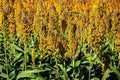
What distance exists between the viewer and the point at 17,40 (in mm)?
6957

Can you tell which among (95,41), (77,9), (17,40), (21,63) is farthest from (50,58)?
(77,9)

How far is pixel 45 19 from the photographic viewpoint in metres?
5.70

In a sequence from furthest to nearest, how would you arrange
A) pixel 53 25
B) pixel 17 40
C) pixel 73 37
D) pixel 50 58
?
pixel 17 40 < pixel 50 58 < pixel 53 25 < pixel 73 37

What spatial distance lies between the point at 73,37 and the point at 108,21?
134 cm

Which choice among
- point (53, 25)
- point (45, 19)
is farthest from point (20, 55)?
point (53, 25)

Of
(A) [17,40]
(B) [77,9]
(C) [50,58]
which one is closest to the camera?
(C) [50,58]

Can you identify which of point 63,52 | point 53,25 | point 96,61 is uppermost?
point 53,25

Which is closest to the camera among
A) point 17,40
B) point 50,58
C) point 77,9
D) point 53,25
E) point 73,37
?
point 73,37

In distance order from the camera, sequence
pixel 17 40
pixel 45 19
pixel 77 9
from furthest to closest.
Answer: pixel 77 9, pixel 17 40, pixel 45 19

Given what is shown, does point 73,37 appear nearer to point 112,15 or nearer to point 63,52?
point 63,52

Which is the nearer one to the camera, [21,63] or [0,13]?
[0,13]

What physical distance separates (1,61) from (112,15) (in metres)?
2.13

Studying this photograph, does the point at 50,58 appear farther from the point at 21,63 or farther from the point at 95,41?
the point at 95,41

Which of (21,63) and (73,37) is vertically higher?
(73,37)
